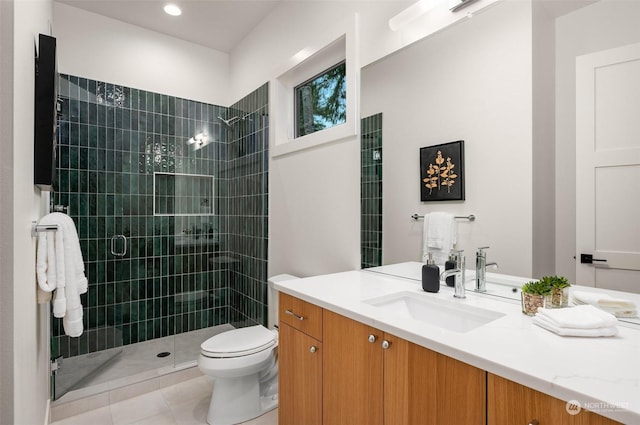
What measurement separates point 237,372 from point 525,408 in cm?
157

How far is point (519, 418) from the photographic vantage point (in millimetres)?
743

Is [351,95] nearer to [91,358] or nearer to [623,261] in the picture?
[623,261]

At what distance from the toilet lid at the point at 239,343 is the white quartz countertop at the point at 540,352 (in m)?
0.88

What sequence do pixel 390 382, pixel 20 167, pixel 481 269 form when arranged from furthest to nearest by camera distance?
1. pixel 481 269
2. pixel 390 382
3. pixel 20 167

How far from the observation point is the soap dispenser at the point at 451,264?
146 cm

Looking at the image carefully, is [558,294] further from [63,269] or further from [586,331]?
[63,269]

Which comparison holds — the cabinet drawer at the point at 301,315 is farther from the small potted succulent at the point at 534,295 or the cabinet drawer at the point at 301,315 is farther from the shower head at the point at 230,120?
the shower head at the point at 230,120

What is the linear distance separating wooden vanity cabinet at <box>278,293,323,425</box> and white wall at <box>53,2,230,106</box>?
251 cm

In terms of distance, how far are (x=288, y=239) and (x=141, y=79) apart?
1964 millimetres

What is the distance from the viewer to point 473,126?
1.40 meters

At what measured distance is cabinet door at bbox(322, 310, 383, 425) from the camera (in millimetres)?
1090

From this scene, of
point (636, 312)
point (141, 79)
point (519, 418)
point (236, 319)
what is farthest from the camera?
point (236, 319)

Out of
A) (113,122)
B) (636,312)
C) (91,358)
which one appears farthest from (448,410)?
(113,122)

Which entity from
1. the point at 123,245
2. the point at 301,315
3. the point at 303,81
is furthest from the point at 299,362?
the point at 123,245
